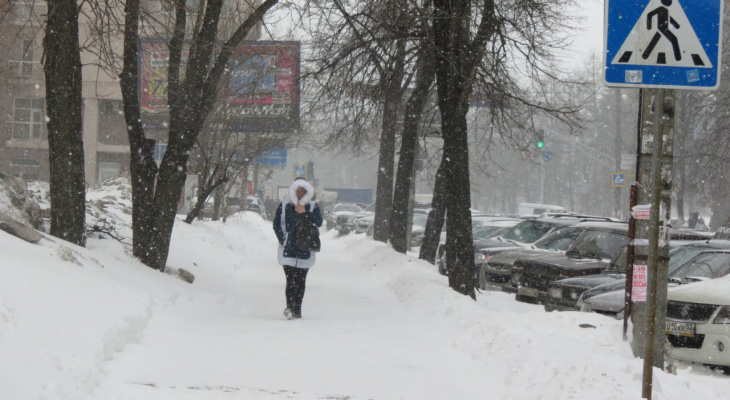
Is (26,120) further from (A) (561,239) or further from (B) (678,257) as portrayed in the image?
(B) (678,257)

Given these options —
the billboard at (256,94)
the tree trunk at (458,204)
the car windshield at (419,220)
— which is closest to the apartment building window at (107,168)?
the car windshield at (419,220)

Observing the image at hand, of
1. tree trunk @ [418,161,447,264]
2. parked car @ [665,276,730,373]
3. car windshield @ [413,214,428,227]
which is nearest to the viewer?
parked car @ [665,276,730,373]

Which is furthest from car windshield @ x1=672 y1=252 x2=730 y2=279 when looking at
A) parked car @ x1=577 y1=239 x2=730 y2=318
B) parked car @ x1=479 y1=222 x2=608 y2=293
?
parked car @ x1=479 y1=222 x2=608 y2=293

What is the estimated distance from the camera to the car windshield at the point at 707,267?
34.9ft

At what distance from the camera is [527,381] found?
691 cm

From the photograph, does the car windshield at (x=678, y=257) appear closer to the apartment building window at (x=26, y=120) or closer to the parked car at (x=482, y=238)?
the parked car at (x=482, y=238)

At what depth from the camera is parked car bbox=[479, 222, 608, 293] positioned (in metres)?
15.8

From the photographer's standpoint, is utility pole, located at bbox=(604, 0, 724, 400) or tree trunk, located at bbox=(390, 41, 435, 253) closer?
utility pole, located at bbox=(604, 0, 724, 400)

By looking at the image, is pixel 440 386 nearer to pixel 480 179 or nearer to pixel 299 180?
pixel 299 180

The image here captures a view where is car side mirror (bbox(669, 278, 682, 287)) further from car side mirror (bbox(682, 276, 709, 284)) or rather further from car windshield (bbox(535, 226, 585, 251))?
car windshield (bbox(535, 226, 585, 251))

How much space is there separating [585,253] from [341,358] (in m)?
7.20

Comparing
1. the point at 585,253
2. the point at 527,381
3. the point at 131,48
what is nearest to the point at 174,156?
the point at 131,48

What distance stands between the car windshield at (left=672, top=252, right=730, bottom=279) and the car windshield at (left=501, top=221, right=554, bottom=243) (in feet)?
29.9

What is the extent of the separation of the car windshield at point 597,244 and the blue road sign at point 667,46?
8987mm
